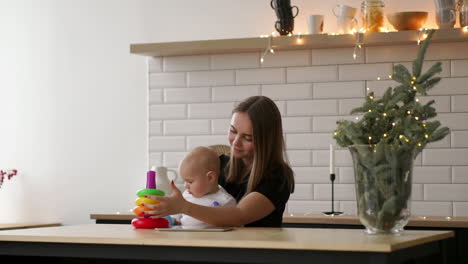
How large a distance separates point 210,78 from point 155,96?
1.16ft

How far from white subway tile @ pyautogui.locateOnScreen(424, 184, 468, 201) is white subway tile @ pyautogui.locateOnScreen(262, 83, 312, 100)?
2.61 ft

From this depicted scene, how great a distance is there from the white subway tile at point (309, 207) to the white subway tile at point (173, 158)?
701 mm

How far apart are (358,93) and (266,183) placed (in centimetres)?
173

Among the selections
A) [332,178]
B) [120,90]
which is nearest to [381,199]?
[332,178]

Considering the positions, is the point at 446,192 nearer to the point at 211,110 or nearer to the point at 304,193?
the point at 304,193

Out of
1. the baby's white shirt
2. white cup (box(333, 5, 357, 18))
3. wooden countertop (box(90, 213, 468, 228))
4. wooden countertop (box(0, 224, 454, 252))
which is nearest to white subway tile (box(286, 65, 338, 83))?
white cup (box(333, 5, 357, 18))

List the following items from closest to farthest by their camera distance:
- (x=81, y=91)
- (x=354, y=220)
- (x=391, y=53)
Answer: (x=354, y=220), (x=391, y=53), (x=81, y=91)

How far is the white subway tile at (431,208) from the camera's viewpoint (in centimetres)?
446

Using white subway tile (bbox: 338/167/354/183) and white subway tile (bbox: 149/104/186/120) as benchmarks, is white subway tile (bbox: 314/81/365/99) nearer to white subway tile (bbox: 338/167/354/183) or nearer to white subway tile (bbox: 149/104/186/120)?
white subway tile (bbox: 338/167/354/183)

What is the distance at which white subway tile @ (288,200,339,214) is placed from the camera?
15.2ft

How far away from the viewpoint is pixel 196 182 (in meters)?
2.94

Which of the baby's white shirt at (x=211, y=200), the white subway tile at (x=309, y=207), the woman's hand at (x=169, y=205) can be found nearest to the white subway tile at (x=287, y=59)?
the white subway tile at (x=309, y=207)

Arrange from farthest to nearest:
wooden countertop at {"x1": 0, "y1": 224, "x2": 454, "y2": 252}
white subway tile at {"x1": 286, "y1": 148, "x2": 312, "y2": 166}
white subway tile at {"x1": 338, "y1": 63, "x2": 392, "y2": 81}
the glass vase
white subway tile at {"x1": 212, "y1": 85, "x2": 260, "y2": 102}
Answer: white subway tile at {"x1": 212, "y1": 85, "x2": 260, "y2": 102} < white subway tile at {"x1": 286, "y1": 148, "x2": 312, "y2": 166} < white subway tile at {"x1": 338, "y1": 63, "x2": 392, "y2": 81} < the glass vase < wooden countertop at {"x1": 0, "y1": 224, "x2": 454, "y2": 252}

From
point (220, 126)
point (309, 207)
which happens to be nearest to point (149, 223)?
point (309, 207)
